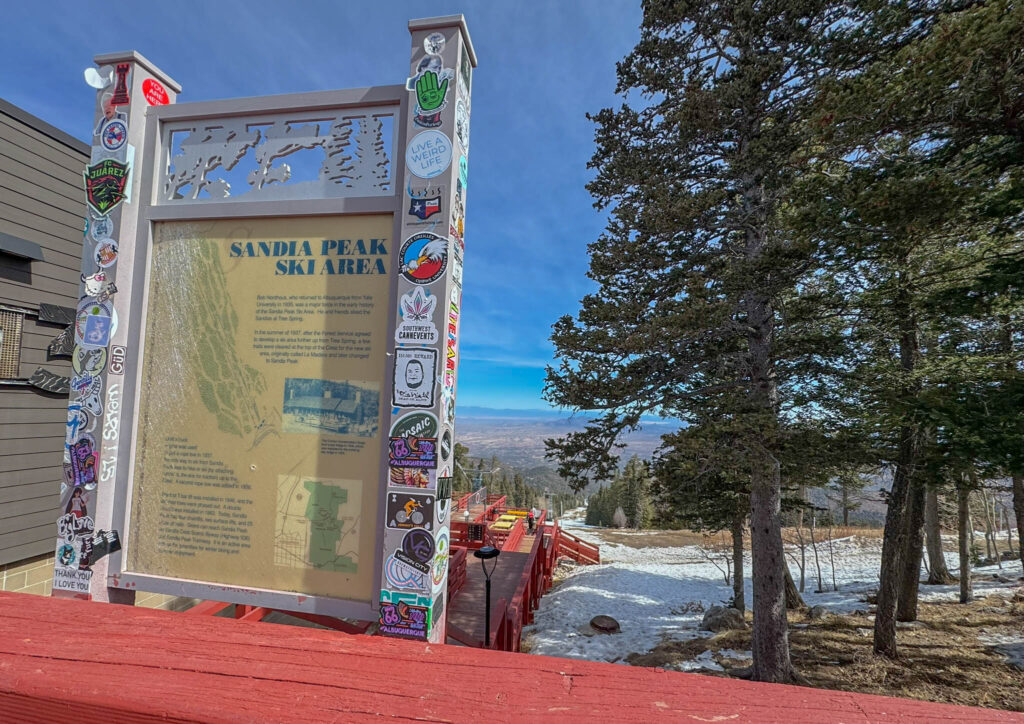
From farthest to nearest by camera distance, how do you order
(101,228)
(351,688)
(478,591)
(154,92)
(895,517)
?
(478,591)
(895,517)
(154,92)
(101,228)
(351,688)

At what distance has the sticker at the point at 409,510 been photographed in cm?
209

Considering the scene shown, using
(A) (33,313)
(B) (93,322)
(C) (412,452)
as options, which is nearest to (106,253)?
(B) (93,322)

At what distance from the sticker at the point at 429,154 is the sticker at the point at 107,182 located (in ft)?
5.72

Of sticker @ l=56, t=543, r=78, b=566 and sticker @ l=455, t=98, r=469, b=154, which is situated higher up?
sticker @ l=455, t=98, r=469, b=154

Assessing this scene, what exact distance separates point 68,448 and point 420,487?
2062 mm

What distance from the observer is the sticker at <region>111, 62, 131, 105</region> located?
2613 mm

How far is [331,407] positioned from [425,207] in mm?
1126

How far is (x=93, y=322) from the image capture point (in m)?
2.53

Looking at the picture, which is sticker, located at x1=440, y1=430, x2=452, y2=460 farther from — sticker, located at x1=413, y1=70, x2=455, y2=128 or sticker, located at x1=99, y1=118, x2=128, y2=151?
sticker, located at x1=99, y1=118, x2=128, y2=151

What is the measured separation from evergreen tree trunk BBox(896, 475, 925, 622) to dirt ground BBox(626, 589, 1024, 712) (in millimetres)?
354

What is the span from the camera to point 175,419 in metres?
2.51

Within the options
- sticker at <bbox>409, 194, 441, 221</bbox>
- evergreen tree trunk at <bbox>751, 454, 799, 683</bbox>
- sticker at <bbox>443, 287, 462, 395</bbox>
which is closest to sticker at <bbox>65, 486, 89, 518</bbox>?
sticker at <bbox>443, 287, 462, 395</bbox>

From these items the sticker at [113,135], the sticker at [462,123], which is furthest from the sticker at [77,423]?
the sticker at [462,123]

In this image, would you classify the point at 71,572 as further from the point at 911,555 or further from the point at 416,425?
the point at 911,555
